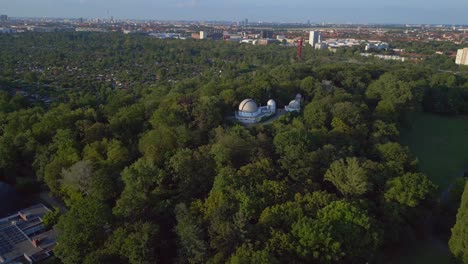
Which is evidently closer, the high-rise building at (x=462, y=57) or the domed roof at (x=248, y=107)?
the domed roof at (x=248, y=107)

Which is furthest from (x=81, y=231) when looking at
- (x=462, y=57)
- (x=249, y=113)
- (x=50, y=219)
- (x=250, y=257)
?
(x=462, y=57)

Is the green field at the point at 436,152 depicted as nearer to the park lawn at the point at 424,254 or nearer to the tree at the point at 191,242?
the park lawn at the point at 424,254

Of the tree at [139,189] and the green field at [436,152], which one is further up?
Answer: the tree at [139,189]

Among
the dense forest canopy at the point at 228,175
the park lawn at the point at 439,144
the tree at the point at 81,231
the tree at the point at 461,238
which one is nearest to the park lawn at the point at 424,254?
the dense forest canopy at the point at 228,175

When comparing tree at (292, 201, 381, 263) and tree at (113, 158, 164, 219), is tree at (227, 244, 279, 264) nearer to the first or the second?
tree at (292, 201, 381, 263)

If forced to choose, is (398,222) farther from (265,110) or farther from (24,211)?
(24,211)

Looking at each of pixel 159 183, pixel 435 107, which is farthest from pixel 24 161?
pixel 435 107

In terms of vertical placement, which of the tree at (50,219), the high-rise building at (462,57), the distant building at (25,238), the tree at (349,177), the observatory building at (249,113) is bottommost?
the distant building at (25,238)
